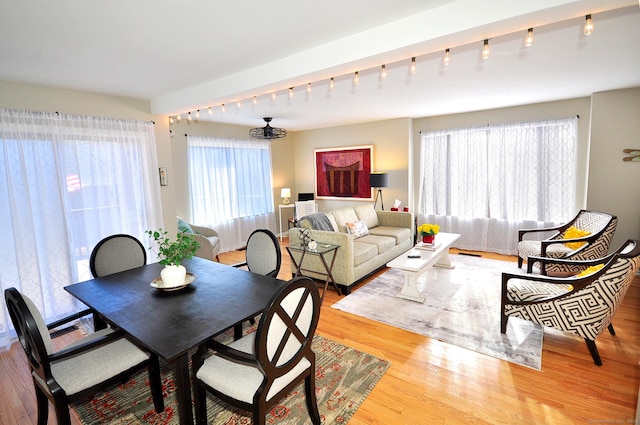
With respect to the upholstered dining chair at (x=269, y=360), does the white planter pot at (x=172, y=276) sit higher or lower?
higher

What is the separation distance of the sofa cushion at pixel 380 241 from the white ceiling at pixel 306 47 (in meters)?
2.05

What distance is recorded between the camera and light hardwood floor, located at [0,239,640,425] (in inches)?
76.9

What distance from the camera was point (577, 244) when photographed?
3930mm

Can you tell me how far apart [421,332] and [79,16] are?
3492 millimetres

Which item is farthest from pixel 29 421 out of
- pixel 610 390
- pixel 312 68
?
pixel 610 390

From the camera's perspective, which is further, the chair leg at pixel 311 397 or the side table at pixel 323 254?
the side table at pixel 323 254

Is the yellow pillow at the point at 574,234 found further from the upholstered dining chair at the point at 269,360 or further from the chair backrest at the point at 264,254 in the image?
the upholstered dining chair at the point at 269,360

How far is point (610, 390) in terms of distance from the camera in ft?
6.98

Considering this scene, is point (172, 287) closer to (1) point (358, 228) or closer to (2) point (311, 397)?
(2) point (311, 397)

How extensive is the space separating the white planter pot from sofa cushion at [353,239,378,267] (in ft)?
Answer: 7.31

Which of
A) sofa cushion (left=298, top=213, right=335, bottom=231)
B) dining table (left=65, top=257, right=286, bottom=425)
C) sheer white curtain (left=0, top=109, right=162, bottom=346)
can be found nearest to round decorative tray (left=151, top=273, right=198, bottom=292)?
dining table (left=65, top=257, right=286, bottom=425)

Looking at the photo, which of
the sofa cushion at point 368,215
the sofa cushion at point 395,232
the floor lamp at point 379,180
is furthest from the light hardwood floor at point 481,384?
the floor lamp at point 379,180

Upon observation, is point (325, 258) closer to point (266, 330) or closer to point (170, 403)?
point (170, 403)

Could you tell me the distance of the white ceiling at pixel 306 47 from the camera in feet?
5.86
